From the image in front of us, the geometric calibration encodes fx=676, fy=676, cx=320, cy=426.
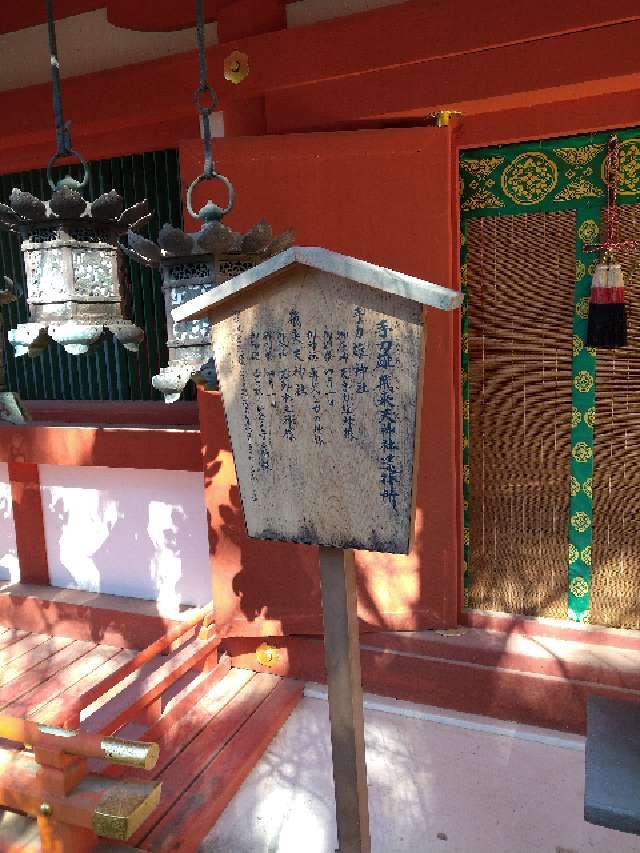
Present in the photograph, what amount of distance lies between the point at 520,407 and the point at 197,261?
271 cm

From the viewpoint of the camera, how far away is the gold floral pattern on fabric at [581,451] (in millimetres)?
4238

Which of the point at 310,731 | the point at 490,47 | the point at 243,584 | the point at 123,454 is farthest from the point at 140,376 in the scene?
the point at 490,47

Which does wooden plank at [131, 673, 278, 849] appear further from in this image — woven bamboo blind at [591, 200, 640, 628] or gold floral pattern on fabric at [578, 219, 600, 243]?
gold floral pattern on fabric at [578, 219, 600, 243]

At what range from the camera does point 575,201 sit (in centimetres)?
405

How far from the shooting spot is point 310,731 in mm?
4148

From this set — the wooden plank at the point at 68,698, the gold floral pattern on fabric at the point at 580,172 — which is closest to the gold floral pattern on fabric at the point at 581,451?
the gold floral pattern on fabric at the point at 580,172

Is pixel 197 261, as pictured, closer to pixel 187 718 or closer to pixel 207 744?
pixel 207 744

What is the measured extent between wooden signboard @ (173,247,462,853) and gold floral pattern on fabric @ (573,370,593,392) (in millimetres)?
2408

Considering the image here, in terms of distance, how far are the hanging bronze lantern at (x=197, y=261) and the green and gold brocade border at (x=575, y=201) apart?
2254 millimetres

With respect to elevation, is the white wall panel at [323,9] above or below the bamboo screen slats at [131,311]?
above

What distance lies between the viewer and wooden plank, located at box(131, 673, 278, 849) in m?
3.46

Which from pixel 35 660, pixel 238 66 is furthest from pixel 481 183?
pixel 35 660

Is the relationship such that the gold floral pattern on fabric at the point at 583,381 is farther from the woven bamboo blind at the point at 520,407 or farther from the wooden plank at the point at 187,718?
the wooden plank at the point at 187,718

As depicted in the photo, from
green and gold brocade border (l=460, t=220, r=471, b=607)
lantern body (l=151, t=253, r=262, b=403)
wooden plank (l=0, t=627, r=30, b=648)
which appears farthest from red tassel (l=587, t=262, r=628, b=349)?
wooden plank (l=0, t=627, r=30, b=648)
